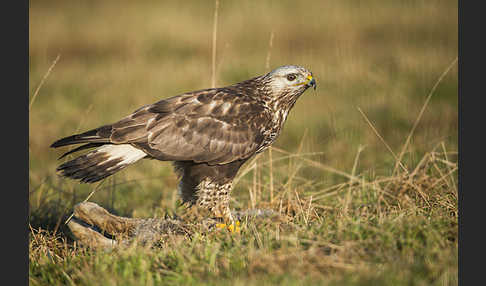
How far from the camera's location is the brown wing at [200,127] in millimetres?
4820

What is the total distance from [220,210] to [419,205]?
1.83 m

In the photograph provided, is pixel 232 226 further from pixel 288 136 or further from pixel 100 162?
pixel 288 136

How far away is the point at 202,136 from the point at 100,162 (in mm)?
962

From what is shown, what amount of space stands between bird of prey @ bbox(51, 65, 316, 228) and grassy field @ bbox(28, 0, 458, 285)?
679mm

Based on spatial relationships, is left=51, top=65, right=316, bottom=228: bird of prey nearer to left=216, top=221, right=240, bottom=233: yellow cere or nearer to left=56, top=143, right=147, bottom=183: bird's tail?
left=56, top=143, right=147, bottom=183: bird's tail

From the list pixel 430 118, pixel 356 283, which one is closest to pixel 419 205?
pixel 356 283

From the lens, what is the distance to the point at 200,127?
4.98 m

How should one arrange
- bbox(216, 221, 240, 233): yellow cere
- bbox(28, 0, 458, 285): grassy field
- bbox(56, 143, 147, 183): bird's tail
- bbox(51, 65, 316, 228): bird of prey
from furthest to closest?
1. bbox(51, 65, 316, 228): bird of prey
2. bbox(56, 143, 147, 183): bird's tail
3. bbox(216, 221, 240, 233): yellow cere
4. bbox(28, 0, 458, 285): grassy field

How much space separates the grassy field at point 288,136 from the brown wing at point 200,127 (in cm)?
80

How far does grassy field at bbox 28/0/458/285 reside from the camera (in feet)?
11.7

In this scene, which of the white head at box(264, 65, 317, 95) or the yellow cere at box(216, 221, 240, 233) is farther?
the white head at box(264, 65, 317, 95)

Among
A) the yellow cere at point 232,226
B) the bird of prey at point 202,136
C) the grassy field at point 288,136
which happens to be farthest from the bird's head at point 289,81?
the yellow cere at point 232,226

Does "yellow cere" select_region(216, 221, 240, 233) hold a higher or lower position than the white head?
lower

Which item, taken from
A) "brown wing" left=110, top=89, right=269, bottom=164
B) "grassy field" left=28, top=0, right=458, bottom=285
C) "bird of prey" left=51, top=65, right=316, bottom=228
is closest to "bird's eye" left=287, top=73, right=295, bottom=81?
"bird of prey" left=51, top=65, right=316, bottom=228
